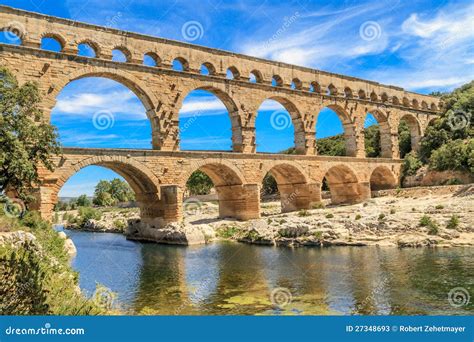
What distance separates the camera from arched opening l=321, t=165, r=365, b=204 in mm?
42219

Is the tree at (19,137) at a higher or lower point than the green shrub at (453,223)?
higher

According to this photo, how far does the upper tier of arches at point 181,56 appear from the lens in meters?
26.1

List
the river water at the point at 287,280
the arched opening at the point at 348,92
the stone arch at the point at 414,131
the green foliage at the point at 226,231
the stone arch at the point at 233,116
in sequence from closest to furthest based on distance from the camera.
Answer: the river water at the point at 287,280 → the green foliage at the point at 226,231 → the stone arch at the point at 233,116 → the arched opening at the point at 348,92 → the stone arch at the point at 414,131

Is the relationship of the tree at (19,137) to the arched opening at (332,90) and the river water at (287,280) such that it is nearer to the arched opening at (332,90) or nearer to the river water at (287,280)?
the river water at (287,280)

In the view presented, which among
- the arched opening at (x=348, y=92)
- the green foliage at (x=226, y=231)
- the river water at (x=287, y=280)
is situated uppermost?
the arched opening at (x=348, y=92)

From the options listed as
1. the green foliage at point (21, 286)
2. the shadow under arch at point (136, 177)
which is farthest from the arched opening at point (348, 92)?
the green foliage at point (21, 286)

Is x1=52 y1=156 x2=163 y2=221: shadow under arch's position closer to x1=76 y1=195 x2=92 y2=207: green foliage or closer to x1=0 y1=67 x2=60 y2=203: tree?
x1=0 y1=67 x2=60 y2=203: tree

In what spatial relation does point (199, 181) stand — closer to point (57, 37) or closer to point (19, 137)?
point (57, 37)

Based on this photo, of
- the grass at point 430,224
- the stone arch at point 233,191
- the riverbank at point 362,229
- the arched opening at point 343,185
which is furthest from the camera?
the arched opening at point 343,185

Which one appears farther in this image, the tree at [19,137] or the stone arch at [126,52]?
the stone arch at [126,52]

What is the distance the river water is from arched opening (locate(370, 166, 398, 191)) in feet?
85.3

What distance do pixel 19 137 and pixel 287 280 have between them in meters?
12.1

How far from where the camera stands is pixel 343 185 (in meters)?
43.4

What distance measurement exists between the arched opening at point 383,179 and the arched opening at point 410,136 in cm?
730
